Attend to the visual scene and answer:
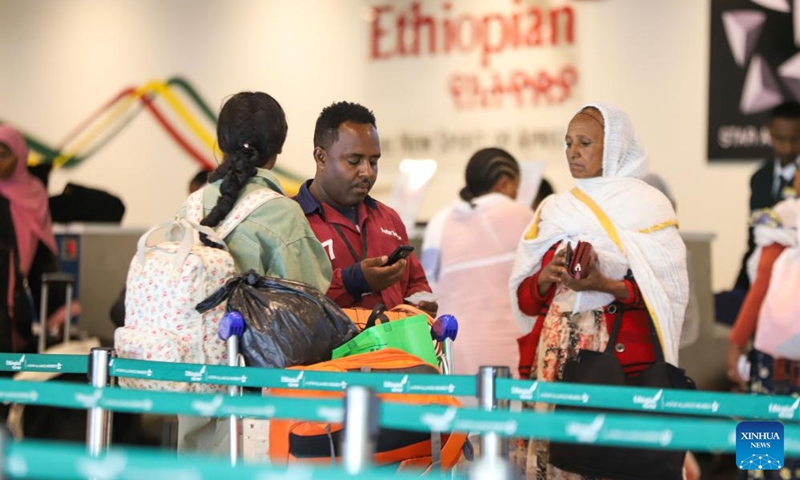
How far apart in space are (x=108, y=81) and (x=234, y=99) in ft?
25.7

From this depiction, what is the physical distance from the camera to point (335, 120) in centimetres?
350

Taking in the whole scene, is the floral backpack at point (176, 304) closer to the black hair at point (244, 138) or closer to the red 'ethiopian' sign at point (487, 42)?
the black hair at point (244, 138)

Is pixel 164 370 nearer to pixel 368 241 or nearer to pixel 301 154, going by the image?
pixel 368 241

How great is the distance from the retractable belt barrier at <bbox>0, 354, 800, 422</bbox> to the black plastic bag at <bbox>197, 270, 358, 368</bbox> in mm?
123

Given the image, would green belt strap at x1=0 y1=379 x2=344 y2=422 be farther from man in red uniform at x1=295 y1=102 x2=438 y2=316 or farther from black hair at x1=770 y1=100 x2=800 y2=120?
black hair at x1=770 y1=100 x2=800 y2=120

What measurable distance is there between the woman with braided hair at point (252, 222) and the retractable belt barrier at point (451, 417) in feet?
2.70

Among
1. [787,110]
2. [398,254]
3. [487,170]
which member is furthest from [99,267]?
[398,254]

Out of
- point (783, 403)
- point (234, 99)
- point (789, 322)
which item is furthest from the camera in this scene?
point (789, 322)

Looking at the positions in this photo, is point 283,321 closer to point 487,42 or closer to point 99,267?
point 99,267

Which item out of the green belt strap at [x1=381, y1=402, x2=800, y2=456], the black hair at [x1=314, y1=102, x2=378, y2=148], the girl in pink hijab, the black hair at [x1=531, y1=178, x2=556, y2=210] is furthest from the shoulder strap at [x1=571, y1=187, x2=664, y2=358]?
the girl in pink hijab

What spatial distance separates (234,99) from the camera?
339 cm

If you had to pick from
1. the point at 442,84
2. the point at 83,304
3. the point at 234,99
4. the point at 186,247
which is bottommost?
the point at 83,304

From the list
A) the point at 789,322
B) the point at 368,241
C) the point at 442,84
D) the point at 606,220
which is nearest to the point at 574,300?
the point at 606,220

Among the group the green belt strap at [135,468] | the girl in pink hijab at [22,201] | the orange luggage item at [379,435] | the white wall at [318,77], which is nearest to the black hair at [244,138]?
the orange luggage item at [379,435]
